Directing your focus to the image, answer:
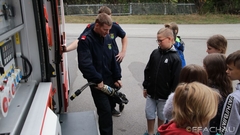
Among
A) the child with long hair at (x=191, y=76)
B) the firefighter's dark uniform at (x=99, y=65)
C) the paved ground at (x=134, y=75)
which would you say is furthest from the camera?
the paved ground at (x=134, y=75)

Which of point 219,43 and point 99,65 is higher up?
point 219,43

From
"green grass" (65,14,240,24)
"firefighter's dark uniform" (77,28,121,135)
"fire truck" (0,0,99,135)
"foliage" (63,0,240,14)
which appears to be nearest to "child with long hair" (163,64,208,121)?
"fire truck" (0,0,99,135)

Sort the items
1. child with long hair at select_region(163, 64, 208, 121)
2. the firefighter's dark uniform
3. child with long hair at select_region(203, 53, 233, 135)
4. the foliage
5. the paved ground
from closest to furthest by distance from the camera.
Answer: child with long hair at select_region(163, 64, 208, 121)
child with long hair at select_region(203, 53, 233, 135)
the firefighter's dark uniform
the paved ground
the foliage

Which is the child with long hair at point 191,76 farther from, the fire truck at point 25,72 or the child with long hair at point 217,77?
the fire truck at point 25,72

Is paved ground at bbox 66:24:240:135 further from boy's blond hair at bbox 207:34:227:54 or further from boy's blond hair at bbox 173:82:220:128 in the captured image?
boy's blond hair at bbox 173:82:220:128

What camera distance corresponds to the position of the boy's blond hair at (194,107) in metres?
1.64

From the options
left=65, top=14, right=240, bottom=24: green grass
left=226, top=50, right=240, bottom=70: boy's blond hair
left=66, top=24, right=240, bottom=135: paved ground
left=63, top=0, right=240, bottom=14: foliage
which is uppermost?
left=63, top=0, right=240, bottom=14: foliage

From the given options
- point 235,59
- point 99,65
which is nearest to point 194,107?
point 235,59

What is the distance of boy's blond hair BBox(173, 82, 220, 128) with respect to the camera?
64.4 inches

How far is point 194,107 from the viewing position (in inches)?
64.4

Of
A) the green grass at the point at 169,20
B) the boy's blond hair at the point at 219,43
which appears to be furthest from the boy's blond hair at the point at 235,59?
the green grass at the point at 169,20

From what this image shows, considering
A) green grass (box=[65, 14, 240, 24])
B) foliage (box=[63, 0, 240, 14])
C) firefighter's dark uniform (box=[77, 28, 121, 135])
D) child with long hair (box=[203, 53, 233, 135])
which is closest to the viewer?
child with long hair (box=[203, 53, 233, 135])

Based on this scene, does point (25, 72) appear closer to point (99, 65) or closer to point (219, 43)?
point (99, 65)

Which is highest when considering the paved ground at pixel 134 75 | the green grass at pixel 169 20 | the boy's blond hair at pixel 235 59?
the boy's blond hair at pixel 235 59
